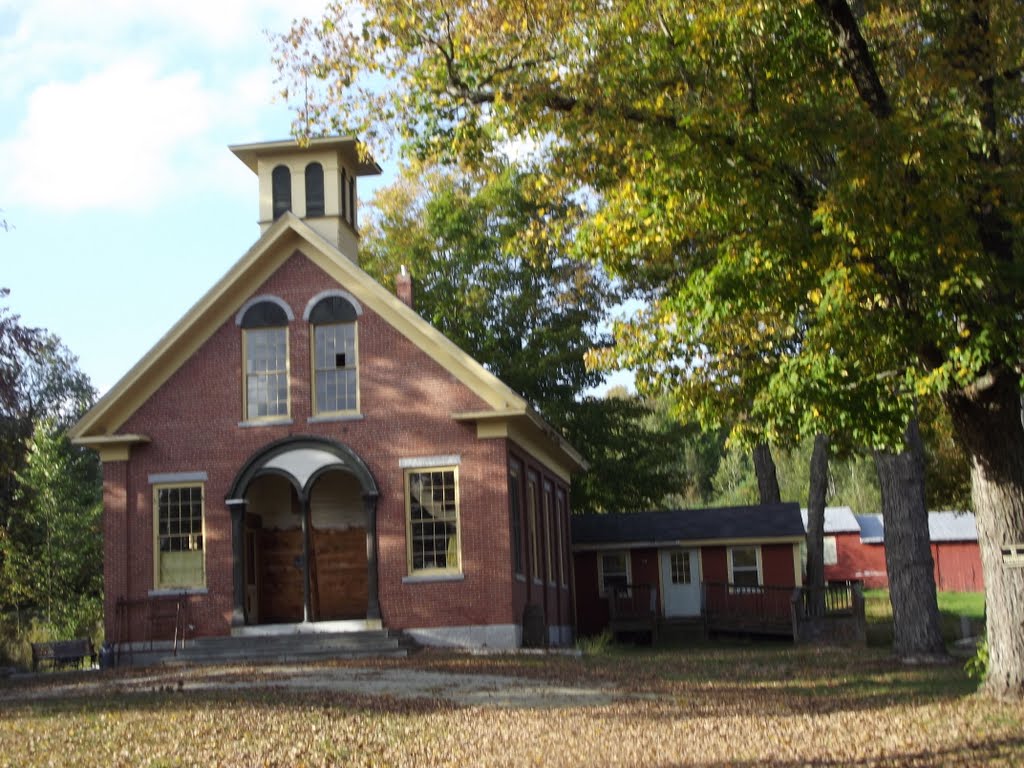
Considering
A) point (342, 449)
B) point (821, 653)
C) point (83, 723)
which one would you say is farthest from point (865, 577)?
point (83, 723)

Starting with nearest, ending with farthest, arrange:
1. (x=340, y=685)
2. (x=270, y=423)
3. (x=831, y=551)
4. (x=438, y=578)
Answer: (x=340, y=685), (x=438, y=578), (x=270, y=423), (x=831, y=551)

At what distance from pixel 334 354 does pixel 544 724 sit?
46.2 feet

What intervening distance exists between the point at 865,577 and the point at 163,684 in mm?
44583

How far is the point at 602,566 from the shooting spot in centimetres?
3716

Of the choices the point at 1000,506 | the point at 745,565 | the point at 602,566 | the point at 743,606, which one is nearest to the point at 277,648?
the point at 1000,506

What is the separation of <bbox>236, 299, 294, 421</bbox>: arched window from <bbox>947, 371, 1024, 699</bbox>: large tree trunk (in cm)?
1544

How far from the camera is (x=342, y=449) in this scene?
84.4 feet

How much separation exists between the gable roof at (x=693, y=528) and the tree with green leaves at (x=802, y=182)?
2045 cm

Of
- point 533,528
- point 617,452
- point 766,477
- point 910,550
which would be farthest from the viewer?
point 766,477

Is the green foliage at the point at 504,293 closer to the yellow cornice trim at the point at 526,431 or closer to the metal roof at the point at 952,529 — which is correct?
the yellow cornice trim at the point at 526,431

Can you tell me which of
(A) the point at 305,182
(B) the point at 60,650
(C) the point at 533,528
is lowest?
(B) the point at 60,650

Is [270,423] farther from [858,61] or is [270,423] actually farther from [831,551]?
[831,551]

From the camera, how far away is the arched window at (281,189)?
28266 mm

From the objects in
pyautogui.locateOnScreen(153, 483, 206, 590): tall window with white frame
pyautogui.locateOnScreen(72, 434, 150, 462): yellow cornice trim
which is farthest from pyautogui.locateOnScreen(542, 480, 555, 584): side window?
pyautogui.locateOnScreen(72, 434, 150, 462): yellow cornice trim
